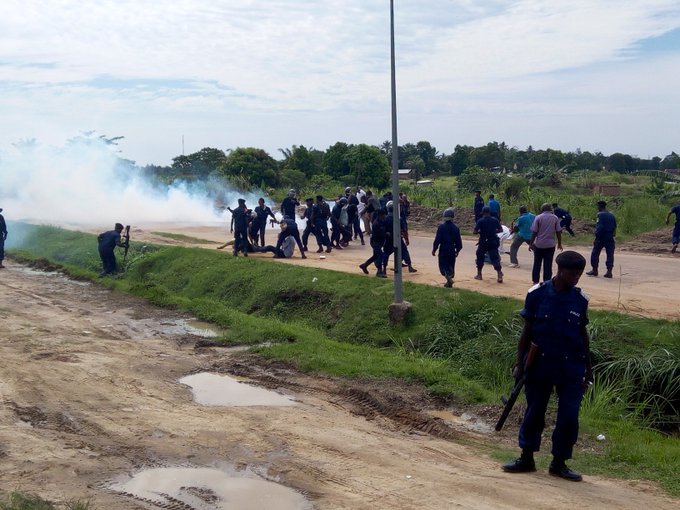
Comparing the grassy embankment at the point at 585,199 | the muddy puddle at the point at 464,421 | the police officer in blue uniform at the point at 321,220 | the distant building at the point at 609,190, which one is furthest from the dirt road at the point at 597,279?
the distant building at the point at 609,190

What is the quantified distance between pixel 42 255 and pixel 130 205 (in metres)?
15.8

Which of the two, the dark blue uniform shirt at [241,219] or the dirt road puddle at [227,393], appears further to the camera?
the dark blue uniform shirt at [241,219]

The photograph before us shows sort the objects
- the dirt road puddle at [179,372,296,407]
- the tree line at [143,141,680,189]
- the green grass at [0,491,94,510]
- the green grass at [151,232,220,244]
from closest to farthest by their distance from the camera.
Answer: the green grass at [0,491,94,510]
the dirt road puddle at [179,372,296,407]
the green grass at [151,232,220,244]
the tree line at [143,141,680,189]

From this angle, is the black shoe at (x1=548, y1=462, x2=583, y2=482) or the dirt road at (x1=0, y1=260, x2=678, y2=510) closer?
the dirt road at (x1=0, y1=260, x2=678, y2=510)

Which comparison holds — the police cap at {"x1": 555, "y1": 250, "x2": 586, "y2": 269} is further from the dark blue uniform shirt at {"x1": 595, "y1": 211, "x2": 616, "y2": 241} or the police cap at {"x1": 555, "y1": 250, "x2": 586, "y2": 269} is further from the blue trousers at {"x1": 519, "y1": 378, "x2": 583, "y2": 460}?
the dark blue uniform shirt at {"x1": 595, "y1": 211, "x2": 616, "y2": 241}

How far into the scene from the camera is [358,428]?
353 inches

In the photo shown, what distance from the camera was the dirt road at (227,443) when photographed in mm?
6645

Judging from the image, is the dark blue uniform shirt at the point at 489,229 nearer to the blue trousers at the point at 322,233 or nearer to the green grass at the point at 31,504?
the blue trousers at the point at 322,233

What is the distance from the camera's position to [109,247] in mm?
22656

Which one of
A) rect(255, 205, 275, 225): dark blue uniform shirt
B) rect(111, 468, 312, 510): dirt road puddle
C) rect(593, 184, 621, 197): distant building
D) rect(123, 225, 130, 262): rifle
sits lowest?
rect(111, 468, 312, 510): dirt road puddle

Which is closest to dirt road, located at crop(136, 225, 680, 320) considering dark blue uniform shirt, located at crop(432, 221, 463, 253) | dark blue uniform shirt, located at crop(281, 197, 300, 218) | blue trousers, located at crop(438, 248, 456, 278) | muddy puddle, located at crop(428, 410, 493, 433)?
blue trousers, located at crop(438, 248, 456, 278)

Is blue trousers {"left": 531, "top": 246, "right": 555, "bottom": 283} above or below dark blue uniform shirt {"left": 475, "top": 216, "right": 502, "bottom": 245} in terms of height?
below

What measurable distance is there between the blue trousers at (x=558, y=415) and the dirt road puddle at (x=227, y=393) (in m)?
3.87

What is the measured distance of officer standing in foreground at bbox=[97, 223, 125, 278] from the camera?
22.6 m
